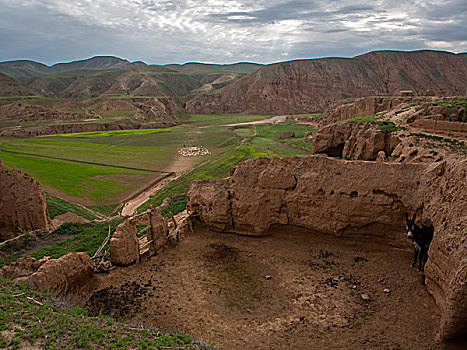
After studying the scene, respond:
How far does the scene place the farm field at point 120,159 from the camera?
38656mm

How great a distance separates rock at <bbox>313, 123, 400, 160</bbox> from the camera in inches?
1087

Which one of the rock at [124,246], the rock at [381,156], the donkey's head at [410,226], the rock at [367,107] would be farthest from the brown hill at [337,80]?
the rock at [124,246]

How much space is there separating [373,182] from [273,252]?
519 centimetres

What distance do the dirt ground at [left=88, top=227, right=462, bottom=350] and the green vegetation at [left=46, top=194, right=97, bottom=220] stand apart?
1734cm

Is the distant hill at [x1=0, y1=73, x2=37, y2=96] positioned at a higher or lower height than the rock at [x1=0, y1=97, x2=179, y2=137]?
higher

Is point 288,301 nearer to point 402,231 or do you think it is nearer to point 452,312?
point 452,312

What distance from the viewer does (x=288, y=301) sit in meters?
11.8

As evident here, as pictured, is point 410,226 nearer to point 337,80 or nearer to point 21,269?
point 21,269

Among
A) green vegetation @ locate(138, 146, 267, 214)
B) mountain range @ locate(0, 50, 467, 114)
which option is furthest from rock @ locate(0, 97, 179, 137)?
green vegetation @ locate(138, 146, 267, 214)

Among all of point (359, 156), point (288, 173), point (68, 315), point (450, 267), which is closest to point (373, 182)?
point (288, 173)

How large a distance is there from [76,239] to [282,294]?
597 inches

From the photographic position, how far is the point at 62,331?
8.66m

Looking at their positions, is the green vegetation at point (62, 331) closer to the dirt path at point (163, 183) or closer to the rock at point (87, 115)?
the dirt path at point (163, 183)

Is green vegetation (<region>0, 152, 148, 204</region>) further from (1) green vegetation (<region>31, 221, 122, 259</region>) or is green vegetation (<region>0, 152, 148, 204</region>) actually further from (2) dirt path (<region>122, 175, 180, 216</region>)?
(1) green vegetation (<region>31, 221, 122, 259</region>)
